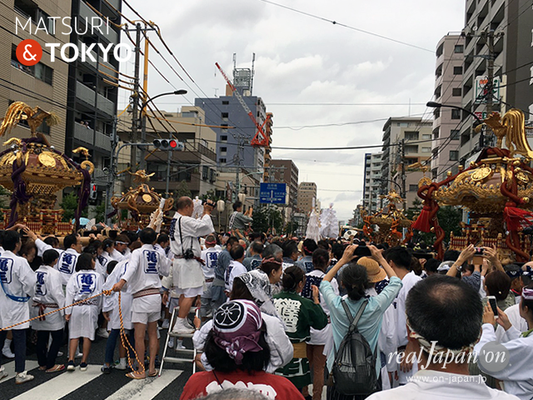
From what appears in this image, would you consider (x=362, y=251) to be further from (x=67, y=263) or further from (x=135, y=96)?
(x=135, y=96)

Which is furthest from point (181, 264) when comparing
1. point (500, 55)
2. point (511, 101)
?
point (500, 55)

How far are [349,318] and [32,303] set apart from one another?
16.7ft

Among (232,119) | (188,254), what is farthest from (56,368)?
(232,119)

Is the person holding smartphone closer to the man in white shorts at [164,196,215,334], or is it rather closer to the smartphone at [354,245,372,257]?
the smartphone at [354,245,372,257]

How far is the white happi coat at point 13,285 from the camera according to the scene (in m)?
5.75

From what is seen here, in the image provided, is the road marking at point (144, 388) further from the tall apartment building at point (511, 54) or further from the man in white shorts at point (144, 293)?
the tall apartment building at point (511, 54)

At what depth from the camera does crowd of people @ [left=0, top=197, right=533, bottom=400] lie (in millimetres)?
1997

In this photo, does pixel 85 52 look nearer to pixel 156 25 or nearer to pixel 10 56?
pixel 10 56

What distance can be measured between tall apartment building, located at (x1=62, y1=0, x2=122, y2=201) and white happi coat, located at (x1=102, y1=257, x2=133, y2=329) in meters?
22.2

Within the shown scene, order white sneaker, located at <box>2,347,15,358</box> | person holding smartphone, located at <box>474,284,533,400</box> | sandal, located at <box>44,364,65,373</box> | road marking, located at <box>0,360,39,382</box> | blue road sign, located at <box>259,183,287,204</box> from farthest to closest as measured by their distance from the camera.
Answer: blue road sign, located at <box>259,183,287,204</box> < white sneaker, located at <box>2,347,15,358</box> < sandal, located at <box>44,364,65,373</box> < road marking, located at <box>0,360,39,382</box> < person holding smartphone, located at <box>474,284,533,400</box>

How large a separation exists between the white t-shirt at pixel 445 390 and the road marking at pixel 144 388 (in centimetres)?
454

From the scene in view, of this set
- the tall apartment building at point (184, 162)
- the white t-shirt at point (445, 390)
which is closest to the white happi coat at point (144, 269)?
the white t-shirt at point (445, 390)

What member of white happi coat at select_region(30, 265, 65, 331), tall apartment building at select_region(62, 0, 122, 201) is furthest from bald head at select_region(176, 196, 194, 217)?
tall apartment building at select_region(62, 0, 122, 201)

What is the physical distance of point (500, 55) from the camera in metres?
32.6
